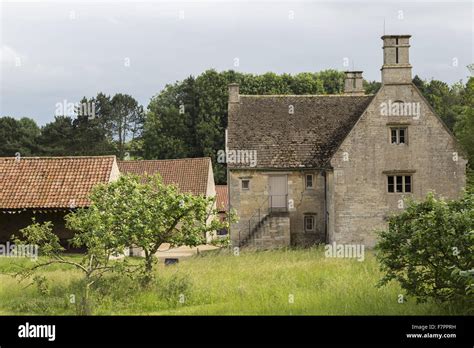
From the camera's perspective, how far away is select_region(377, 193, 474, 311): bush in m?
13.4

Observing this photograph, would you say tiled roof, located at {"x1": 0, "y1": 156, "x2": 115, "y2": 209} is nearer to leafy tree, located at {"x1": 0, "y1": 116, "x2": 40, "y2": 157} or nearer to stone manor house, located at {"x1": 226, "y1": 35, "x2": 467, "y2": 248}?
leafy tree, located at {"x1": 0, "y1": 116, "x2": 40, "y2": 157}

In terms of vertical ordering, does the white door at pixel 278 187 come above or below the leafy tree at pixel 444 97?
below

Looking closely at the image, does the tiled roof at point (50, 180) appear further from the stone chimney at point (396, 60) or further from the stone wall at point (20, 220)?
the stone chimney at point (396, 60)

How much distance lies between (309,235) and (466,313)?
22.6m

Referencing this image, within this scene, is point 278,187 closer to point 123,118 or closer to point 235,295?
point 123,118

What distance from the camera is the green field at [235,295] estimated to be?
1445 centimetres

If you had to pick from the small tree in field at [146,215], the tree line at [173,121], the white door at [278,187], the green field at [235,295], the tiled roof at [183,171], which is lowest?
the green field at [235,295]

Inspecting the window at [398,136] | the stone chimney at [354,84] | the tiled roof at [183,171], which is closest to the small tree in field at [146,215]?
the window at [398,136]

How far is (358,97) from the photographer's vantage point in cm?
3778

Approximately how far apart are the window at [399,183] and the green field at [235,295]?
1350 cm
